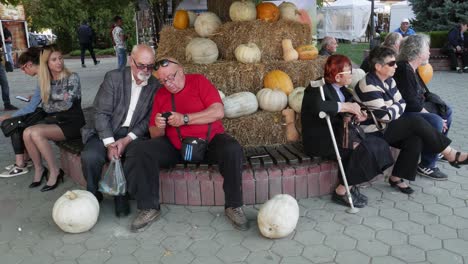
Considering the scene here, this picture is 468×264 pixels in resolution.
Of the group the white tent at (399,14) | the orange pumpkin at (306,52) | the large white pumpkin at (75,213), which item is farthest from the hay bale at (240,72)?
the white tent at (399,14)

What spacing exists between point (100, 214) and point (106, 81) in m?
1.21

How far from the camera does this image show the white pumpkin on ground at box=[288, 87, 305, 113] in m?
4.41

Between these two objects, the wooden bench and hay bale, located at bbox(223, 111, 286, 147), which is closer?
the wooden bench

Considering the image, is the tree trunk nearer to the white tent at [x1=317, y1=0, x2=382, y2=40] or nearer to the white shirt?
the white shirt

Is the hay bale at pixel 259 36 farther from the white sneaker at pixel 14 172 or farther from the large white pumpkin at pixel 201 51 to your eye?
the white sneaker at pixel 14 172

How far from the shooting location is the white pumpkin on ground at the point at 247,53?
464 centimetres

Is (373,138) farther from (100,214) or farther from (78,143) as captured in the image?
(78,143)

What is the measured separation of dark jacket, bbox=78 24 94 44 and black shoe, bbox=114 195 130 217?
590 inches

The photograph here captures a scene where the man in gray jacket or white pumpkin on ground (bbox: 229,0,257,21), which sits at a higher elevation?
white pumpkin on ground (bbox: 229,0,257,21)

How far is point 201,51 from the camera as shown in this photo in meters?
4.70

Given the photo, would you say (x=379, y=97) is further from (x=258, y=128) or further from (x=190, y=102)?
(x=190, y=102)

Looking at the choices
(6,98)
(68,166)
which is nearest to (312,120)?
(68,166)

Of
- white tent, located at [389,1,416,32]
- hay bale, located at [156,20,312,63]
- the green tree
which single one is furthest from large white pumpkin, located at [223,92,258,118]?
white tent, located at [389,1,416,32]

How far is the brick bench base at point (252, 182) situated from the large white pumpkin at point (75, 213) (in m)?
0.68
